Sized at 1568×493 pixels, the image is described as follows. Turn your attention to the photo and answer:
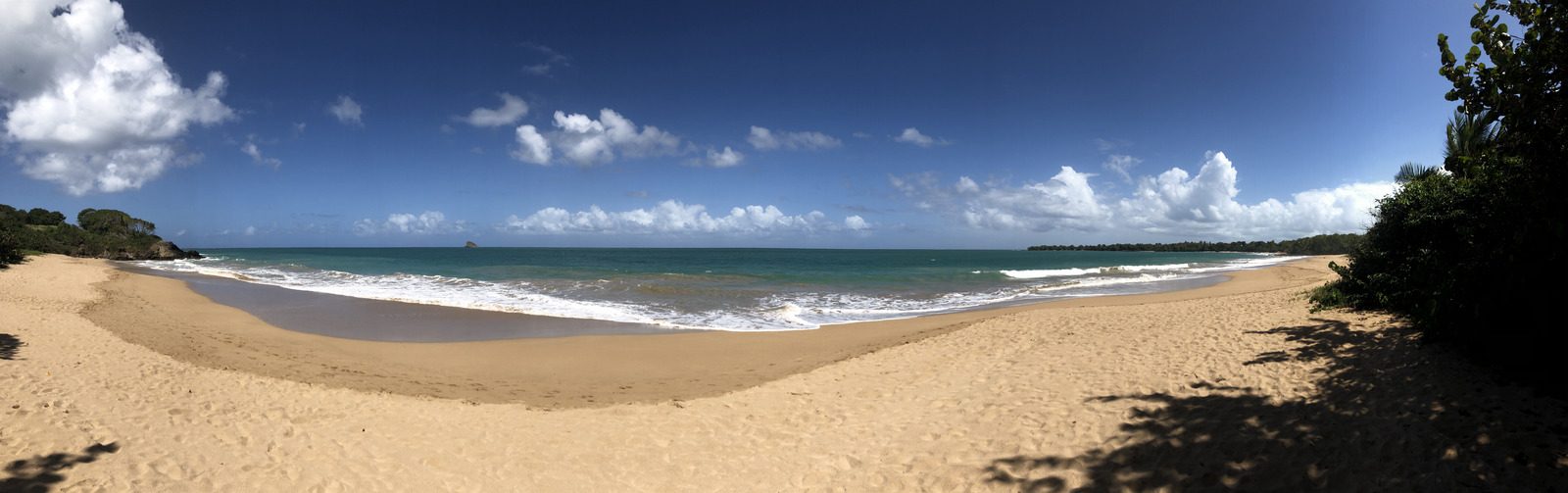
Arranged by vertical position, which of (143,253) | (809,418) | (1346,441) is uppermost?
(143,253)

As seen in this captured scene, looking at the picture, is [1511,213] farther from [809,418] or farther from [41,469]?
[41,469]

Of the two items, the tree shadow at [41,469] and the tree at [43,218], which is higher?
the tree at [43,218]

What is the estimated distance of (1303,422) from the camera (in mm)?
5074

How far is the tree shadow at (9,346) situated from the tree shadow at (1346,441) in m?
12.1

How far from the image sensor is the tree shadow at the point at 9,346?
7368 millimetres

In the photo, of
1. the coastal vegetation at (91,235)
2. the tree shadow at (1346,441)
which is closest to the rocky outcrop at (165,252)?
the coastal vegetation at (91,235)

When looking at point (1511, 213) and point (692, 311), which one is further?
point (692, 311)

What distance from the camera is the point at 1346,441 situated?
4.61m

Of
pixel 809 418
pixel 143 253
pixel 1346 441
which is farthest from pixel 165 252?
pixel 1346 441

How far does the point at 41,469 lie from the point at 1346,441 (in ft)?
34.0

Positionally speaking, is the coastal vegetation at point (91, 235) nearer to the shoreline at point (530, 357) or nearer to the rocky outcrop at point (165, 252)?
the rocky outcrop at point (165, 252)

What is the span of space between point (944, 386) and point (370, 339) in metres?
12.3

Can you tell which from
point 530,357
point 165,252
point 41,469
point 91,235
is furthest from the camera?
point 165,252

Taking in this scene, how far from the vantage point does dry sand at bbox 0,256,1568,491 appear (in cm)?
453
